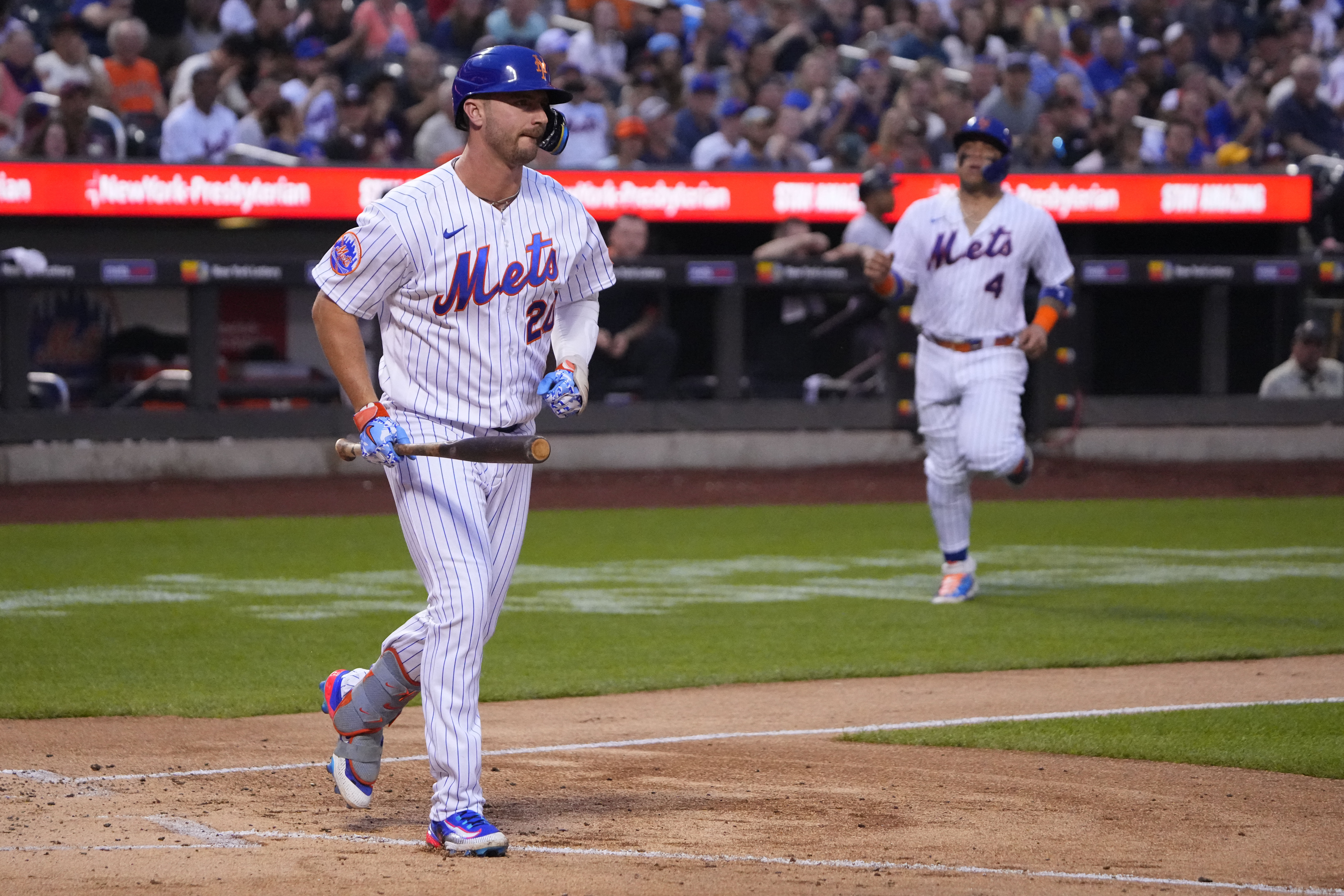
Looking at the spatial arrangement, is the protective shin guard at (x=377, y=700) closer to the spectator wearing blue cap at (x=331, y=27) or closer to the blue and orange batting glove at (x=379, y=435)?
the blue and orange batting glove at (x=379, y=435)

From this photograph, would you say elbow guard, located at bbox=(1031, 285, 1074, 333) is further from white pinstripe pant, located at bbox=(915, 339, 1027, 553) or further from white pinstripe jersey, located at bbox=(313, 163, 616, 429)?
white pinstripe jersey, located at bbox=(313, 163, 616, 429)

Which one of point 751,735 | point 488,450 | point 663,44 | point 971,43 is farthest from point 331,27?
point 488,450

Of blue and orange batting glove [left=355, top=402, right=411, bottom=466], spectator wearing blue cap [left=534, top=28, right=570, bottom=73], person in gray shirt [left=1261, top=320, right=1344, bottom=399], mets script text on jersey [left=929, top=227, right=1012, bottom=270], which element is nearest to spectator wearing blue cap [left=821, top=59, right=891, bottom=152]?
spectator wearing blue cap [left=534, top=28, right=570, bottom=73]

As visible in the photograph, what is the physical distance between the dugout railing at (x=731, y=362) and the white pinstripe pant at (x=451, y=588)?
9.25 metres

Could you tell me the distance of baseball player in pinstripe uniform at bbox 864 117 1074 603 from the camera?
843 cm

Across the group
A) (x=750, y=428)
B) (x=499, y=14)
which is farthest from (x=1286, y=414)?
(x=499, y=14)

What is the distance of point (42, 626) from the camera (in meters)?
7.97

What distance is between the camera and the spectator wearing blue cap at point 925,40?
18484 millimetres

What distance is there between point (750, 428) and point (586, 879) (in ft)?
38.0

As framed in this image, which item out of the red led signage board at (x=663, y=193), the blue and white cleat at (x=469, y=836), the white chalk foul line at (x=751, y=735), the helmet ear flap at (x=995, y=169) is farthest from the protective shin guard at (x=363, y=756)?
the red led signage board at (x=663, y=193)

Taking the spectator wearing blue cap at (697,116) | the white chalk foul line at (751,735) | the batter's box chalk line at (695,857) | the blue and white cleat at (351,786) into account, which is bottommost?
the white chalk foul line at (751,735)

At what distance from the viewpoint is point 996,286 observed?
854 centimetres

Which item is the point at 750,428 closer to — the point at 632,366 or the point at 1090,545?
the point at 632,366

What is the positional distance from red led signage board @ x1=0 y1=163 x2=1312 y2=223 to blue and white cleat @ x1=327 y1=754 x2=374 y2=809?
7.63 m
